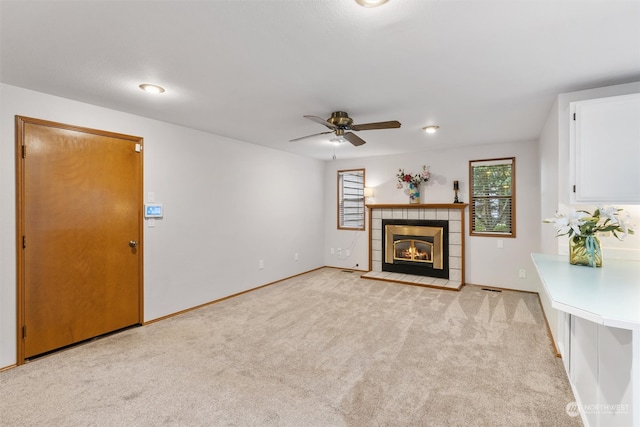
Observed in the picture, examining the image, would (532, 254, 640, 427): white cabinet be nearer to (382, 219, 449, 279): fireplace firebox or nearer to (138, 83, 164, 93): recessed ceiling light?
(382, 219, 449, 279): fireplace firebox

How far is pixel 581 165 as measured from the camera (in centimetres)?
234

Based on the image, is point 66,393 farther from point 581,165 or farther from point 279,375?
point 581,165

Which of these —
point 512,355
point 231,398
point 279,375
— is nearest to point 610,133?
point 512,355

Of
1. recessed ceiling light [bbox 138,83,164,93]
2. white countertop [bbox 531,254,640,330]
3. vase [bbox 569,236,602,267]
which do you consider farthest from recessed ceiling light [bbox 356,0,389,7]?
vase [bbox 569,236,602,267]

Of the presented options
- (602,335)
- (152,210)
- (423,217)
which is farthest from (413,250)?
(152,210)

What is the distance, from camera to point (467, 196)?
17.1 ft

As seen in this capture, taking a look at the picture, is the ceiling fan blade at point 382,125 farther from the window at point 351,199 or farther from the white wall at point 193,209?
the window at point 351,199

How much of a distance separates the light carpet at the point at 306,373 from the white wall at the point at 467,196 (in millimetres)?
1069

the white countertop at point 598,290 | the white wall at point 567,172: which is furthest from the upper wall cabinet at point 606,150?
the white countertop at point 598,290

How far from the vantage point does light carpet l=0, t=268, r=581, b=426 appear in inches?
77.7

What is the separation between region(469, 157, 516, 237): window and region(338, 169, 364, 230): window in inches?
85.1

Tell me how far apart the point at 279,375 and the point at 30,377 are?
6.55 feet

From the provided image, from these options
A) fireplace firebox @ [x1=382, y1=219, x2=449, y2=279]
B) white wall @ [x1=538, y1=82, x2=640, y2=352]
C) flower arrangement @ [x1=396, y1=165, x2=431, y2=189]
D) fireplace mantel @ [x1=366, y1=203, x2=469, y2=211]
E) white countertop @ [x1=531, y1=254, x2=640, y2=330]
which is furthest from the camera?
flower arrangement @ [x1=396, y1=165, x2=431, y2=189]

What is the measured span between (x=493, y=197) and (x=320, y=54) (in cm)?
428
